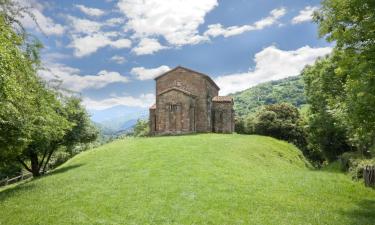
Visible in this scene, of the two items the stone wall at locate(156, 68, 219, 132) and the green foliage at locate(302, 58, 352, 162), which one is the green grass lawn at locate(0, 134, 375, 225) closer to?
the green foliage at locate(302, 58, 352, 162)

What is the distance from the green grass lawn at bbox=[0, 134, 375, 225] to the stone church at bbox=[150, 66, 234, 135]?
1088 inches

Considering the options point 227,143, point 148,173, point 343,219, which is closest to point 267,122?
point 227,143

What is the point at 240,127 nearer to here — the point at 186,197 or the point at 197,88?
the point at 197,88

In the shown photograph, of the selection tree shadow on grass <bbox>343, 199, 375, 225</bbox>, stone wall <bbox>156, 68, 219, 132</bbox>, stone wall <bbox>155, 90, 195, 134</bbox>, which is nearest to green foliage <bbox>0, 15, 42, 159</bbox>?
tree shadow on grass <bbox>343, 199, 375, 225</bbox>

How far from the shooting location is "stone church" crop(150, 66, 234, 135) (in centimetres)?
5956

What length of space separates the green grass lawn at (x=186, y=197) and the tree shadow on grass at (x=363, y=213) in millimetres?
42

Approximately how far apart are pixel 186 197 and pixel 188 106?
4011 centimetres

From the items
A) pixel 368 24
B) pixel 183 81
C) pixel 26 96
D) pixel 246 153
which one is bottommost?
pixel 246 153

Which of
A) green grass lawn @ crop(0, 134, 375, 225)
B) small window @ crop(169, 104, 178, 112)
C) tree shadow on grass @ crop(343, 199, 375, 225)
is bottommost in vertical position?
tree shadow on grass @ crop(343, 199, 375, 225)

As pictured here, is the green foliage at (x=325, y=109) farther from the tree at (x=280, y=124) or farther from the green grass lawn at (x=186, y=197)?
the green grass lawn at (x=186, y=197)

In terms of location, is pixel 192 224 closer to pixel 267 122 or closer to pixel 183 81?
pixel 183 81

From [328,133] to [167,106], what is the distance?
1120 inches

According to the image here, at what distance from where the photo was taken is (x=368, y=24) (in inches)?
596

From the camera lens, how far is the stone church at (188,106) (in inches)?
2345
